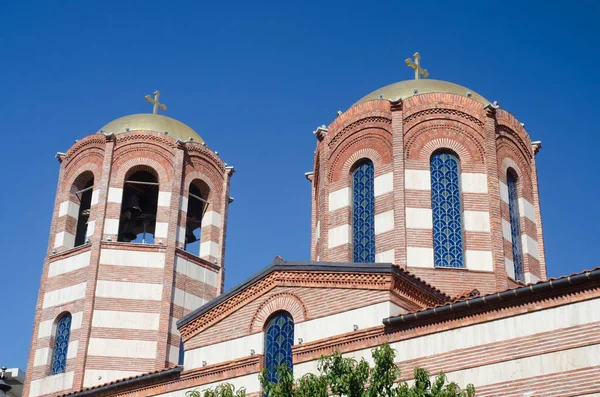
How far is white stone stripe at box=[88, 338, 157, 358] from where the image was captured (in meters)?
25.0

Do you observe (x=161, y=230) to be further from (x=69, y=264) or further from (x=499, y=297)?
(x=499, y=297)

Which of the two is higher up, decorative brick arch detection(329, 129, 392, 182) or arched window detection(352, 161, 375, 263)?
decorative brick arch detection(329, 129, 392, 182)

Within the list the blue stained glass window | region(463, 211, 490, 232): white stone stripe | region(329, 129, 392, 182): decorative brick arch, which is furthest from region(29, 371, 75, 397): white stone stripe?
region(463, 211, 490, 232): white stone stripe

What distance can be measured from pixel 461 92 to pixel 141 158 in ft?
30.6

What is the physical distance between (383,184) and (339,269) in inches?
181

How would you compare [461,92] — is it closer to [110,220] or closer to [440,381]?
[110,220]

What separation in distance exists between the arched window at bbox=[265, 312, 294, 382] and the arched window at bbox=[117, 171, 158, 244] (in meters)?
8.04

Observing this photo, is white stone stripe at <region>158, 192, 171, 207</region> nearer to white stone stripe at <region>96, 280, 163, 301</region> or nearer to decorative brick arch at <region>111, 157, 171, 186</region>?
decorative brick arch at <region>111, 157, 171, 186</region>

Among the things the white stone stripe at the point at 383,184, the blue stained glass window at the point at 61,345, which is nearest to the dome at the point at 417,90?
the white stone stripe at the point at 383,184

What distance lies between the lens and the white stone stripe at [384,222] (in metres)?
22.6

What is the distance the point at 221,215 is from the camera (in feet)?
94.1

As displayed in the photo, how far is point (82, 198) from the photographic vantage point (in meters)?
28.4

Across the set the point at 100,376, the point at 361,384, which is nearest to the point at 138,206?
the point at 100,376

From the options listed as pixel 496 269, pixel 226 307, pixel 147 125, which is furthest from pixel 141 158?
pixel 496 269
